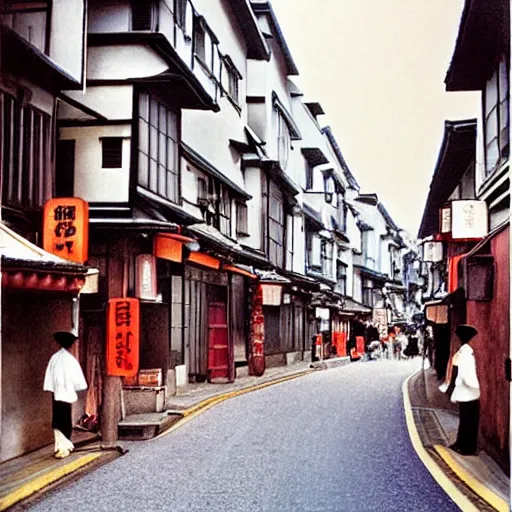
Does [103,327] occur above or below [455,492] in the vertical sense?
above

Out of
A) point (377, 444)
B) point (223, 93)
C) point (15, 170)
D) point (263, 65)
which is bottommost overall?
point (377, 444)

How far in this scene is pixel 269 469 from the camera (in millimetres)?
12680

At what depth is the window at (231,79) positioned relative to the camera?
1209 inches

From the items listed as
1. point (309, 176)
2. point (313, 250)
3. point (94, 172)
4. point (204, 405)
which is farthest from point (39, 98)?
point (309, 176)

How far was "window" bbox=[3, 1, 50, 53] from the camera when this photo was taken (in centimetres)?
1638

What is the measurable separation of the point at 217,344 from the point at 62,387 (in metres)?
14.9

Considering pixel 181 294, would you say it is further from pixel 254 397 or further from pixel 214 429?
pixel 214 429

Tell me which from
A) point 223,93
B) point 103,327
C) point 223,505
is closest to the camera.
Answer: point 223,505

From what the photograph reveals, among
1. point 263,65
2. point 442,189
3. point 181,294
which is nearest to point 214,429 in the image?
point 181,294

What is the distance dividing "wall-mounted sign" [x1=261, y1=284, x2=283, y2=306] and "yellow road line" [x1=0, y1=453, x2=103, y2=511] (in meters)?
19.6

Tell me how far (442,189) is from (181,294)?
8.95 meters

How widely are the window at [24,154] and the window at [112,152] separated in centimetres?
257

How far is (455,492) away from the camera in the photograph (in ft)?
35.6

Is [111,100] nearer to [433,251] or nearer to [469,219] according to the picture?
[469,219]
